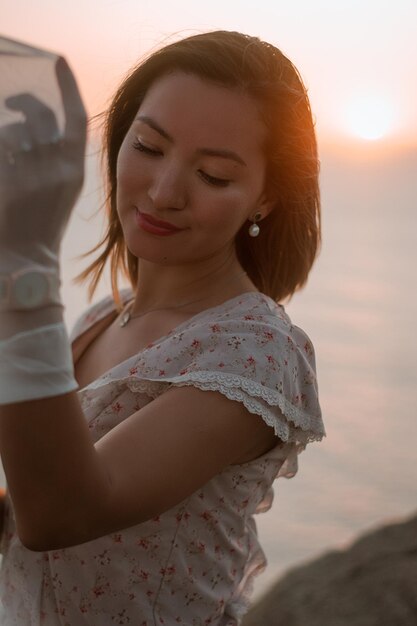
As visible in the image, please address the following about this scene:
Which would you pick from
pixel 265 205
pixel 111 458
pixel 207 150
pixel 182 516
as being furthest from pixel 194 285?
pixel 111 458

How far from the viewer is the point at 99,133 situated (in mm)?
1876

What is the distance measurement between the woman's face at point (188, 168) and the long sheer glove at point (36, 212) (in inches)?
20.4

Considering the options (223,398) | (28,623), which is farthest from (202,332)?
(28,623)

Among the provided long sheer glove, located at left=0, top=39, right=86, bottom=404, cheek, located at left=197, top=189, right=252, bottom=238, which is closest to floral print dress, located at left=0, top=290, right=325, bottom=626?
cheek, located at left=197, top=189, right=252, bottom=238

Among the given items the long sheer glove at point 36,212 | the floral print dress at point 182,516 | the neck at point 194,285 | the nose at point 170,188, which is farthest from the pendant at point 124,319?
the long sheer glove at point 36,212

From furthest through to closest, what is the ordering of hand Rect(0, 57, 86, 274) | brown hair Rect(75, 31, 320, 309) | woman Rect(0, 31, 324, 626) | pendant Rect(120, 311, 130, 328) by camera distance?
pendant Rect(120, 311, 130, 328) < brown hair Rect(75, 31, 320, 309) < woman Rect(0, 31, 324, 626) < hand Rect(0, 57, 86, 274)

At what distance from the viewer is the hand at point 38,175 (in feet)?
3.04

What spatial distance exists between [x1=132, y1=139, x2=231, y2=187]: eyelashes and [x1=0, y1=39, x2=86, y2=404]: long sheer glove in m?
0.54

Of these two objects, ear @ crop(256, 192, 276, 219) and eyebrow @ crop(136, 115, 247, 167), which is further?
ear @ crop(256, 192, 276, 219)

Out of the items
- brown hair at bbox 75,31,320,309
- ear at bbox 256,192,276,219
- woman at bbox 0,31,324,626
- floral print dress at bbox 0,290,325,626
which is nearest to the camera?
woman at bbox 0,31,324,626

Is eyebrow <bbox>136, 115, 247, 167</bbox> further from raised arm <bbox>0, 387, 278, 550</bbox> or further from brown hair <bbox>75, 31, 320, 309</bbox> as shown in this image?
raised arm <bbox>0, 387, 278, 550</bbox>

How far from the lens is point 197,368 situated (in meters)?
1.38

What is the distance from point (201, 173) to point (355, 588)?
772 millimetres

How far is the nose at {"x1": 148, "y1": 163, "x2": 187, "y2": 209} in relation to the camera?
147 centimetres
